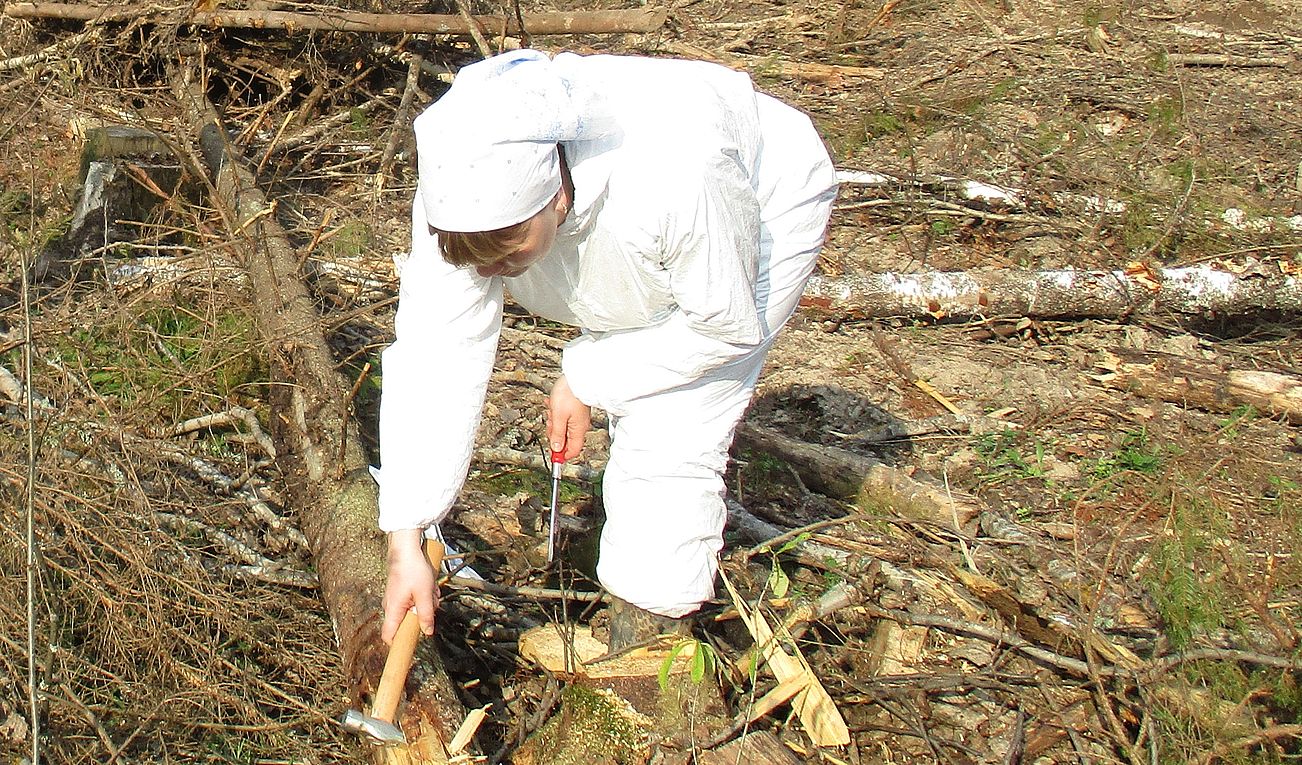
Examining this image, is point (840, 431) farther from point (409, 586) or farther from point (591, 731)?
point (409, 586)

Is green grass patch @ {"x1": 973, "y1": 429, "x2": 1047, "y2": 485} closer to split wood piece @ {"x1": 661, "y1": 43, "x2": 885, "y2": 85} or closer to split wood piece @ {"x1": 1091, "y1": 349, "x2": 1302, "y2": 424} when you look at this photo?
split wood piece @ {"x1": 1091, "y1": 349, "x2": 1302, "y2": 424}

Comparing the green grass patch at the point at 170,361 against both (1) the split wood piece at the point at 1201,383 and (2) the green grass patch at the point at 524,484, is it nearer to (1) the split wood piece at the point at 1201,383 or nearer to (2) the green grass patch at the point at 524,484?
(2) the green grass patch at the point at 524,484

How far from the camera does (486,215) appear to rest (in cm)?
189

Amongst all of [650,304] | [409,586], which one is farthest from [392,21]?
[409,586]

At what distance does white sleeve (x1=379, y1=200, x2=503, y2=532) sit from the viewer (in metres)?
2.20

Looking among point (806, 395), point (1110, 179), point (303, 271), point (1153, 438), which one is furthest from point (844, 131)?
point (303, 271)

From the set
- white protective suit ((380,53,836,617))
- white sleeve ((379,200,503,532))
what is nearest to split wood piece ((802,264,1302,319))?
white protective suit ((380,53,836,617))

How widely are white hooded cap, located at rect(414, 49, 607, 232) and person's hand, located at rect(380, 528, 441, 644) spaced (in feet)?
2.14

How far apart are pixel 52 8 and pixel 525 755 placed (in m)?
5.03

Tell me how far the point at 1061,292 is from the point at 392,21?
11.1ft

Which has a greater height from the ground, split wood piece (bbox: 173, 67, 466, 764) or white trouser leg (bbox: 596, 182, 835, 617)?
white trouser leg (bbox: 596, 182, 835, 617)

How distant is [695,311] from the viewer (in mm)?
2254

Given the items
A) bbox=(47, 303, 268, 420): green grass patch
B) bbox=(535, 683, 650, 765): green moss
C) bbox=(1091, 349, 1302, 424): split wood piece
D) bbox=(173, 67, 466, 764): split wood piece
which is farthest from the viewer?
bbox=(1091, 349, 1302, 424): split wood piece

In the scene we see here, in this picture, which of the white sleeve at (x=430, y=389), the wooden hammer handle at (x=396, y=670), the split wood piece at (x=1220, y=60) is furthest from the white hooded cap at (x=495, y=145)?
the split wood piece at (x=1220, y=60)
